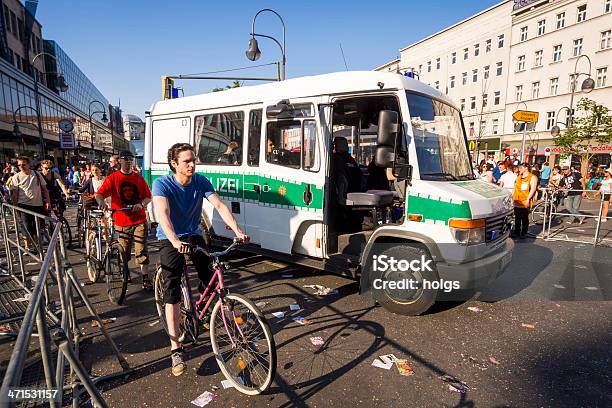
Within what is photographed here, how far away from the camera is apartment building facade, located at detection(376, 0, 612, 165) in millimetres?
31156

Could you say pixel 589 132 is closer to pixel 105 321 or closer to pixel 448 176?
pixel 448 176

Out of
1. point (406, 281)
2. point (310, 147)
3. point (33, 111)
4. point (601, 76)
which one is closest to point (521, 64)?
point (601, 76)

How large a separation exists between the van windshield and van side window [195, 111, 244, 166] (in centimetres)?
299

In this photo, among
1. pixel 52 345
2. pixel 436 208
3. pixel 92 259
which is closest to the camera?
pixel 52 345

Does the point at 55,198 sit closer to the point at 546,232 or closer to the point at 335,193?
the point at 335,193

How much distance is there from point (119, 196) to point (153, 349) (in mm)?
2548

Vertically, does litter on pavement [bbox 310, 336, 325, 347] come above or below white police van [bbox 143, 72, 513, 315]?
below

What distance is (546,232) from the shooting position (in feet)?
31.9

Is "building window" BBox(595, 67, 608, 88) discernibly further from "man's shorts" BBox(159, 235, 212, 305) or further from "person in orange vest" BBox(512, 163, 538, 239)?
"man's shorts" BBox(159, 235, 212, 305)

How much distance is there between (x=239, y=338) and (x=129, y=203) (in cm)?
327

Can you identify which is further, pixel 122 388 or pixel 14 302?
pixel 14 302

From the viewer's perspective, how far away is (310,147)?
16.4ft

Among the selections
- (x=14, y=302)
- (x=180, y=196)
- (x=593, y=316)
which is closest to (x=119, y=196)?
(x=14, y=302)

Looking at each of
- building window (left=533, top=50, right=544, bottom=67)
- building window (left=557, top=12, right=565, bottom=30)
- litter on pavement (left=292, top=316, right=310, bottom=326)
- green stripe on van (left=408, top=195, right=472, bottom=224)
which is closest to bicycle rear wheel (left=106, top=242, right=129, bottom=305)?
litter on pavement (left=292, top=316, right=310, bottom=326)
